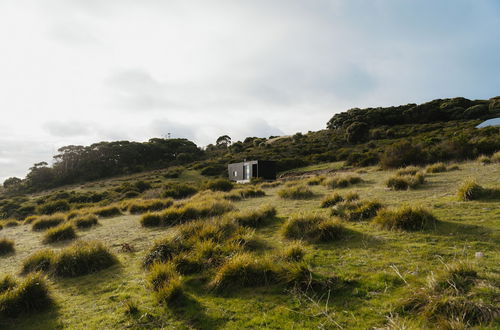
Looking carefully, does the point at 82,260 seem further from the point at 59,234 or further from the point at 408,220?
the point at 408,220

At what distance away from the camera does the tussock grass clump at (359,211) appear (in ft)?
21.3

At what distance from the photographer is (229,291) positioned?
379cm

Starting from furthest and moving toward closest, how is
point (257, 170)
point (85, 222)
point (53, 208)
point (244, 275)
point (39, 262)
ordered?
point (257, 170) < point (53, 208) < point (85, 222) < point (39, 262) < point (244, 275)

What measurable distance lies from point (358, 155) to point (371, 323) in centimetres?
2985

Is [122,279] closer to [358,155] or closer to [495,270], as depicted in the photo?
[495,270]

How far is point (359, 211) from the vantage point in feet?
21.6

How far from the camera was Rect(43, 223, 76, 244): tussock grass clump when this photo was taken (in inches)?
344

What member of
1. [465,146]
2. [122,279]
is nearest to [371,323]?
[122,279]

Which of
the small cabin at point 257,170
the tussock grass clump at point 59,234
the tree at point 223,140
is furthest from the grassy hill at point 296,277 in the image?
the tree at point 223,140

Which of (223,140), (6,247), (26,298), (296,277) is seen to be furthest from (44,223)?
(223,140)

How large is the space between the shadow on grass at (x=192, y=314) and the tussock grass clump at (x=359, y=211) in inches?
170

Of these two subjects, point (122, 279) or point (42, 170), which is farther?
point (42, 170)

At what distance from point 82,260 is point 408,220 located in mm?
6469

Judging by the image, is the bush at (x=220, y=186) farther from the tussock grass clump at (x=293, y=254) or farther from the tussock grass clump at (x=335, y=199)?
the tussock grass clump at (x=293, y=254)
